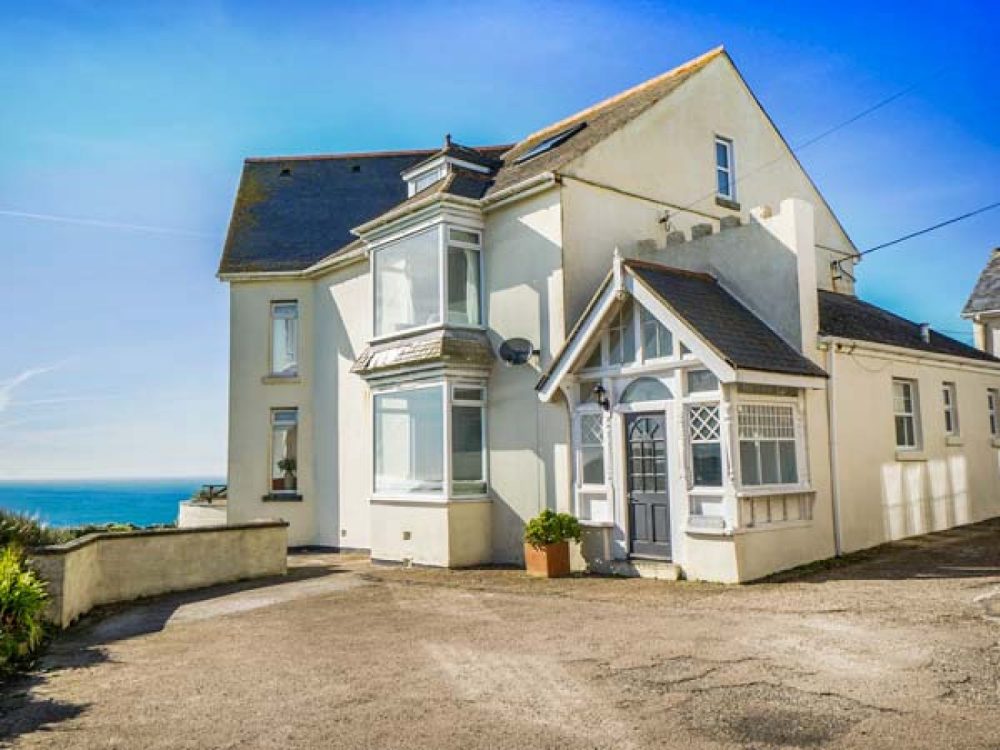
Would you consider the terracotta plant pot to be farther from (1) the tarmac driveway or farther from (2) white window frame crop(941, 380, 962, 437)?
(2) white window frame crop(941, 380, 962, 437)

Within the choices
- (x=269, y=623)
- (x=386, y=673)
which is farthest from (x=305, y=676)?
(x=269, y=623)

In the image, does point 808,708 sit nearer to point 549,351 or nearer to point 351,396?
point 549,351

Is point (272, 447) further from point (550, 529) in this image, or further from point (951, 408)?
point (951, 408)

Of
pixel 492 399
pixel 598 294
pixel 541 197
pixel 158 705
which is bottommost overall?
pixel 158 705

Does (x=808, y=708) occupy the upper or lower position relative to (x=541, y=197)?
lower

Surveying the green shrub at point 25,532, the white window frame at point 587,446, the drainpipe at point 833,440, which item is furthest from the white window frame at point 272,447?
the drainpipe at point 833,440

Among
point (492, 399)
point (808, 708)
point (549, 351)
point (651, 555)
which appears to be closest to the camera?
point (808, 708)

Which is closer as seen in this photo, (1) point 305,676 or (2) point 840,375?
(1) point 305,676

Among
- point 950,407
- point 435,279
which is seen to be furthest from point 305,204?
point 950,407

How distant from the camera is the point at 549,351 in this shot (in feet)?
47.0

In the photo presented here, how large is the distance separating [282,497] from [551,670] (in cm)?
1417

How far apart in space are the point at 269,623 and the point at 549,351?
6.73 m

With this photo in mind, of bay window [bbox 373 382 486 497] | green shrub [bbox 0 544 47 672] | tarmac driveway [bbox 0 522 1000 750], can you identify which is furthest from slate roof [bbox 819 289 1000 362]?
green shrub [bbox 0 544 47 672]

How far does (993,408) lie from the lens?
18.6 m
